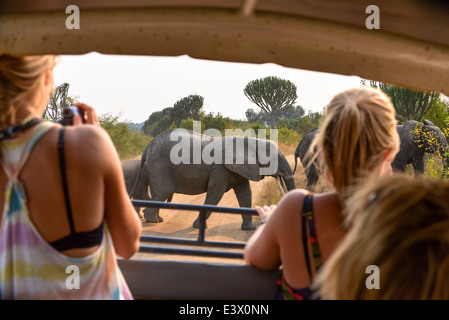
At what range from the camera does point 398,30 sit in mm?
799

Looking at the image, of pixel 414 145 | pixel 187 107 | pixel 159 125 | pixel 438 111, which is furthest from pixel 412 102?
pixel 159 125

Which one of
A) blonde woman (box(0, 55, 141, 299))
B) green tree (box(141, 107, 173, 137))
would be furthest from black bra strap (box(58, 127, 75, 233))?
green tree (box(141, 107, 173, 137))

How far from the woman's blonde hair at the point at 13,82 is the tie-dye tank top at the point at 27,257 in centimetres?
5

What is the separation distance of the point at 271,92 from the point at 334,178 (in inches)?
1037

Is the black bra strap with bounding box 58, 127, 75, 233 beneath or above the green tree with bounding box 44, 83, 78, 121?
beneath

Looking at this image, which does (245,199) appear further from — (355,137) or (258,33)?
(258,33)

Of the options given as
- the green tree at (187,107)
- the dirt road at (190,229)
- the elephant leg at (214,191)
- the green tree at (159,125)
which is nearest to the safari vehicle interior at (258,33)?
the dirt road at (190,229)

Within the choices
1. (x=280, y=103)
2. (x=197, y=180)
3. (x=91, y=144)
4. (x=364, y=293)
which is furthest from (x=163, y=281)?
(x=280, y=103)

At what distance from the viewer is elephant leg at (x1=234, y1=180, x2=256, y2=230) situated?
7.91 meters

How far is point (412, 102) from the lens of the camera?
12641 millimetres

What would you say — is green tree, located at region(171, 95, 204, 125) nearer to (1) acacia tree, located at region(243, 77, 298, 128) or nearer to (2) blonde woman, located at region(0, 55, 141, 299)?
(1) acacia tree, located at region(243, 77, 298, 128)

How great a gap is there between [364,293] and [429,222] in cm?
12
